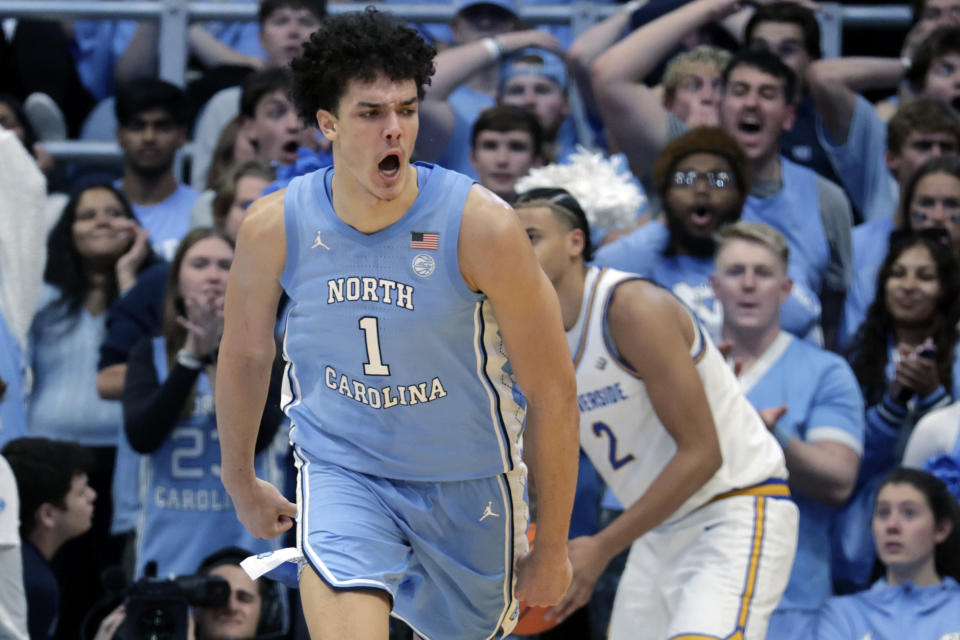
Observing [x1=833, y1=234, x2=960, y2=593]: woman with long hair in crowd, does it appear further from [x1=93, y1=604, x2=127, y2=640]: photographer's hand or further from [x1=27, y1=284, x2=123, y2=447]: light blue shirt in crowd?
[x1=27, y1=284, x2=123, y2=447]: light blue shirt in crowd

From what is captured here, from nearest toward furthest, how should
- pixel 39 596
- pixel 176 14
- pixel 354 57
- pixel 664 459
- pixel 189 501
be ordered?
pixel 354 57, pixel 664 459, pixel 39 596, pixel 189 501, pixel 176 14

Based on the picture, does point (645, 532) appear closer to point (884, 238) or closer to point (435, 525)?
point (435, 525)

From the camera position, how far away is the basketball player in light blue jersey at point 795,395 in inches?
210

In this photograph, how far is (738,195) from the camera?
6086 millimetres

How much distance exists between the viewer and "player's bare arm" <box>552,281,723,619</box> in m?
4.40

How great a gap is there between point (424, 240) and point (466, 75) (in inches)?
144

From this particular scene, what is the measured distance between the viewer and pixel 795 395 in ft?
18.2

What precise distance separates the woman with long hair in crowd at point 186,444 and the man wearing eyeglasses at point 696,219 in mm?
1652

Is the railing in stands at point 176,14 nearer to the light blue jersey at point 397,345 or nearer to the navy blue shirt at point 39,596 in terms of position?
the navy blue shirt at point 39,596

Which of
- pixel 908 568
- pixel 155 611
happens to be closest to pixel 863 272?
pixel 908 568

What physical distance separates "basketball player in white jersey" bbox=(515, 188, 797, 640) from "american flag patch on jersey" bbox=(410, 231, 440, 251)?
127 centimetres

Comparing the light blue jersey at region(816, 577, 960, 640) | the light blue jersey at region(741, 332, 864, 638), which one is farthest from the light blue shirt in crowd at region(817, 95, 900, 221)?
the light blue jersey at region(816, 577, 960, 640)

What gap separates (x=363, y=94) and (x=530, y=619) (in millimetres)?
2008

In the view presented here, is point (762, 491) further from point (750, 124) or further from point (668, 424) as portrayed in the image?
point (750, 124)
